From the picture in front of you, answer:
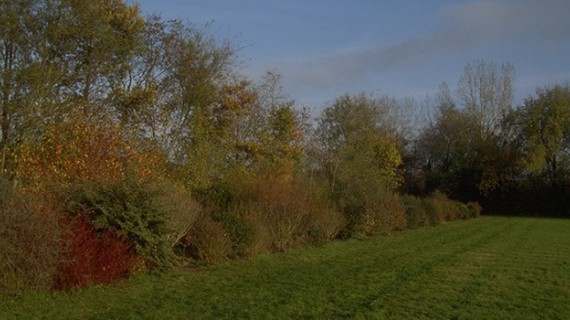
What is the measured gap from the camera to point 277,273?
40.9 feet

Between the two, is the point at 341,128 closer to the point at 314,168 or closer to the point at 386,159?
the point at 386,159

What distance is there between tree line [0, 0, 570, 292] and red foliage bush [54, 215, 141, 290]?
3 centimetres

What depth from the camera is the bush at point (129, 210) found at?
1081 centimetres

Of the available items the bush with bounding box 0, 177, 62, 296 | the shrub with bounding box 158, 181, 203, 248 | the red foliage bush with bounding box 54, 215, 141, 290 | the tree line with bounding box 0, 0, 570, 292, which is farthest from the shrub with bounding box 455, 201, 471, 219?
the bush with bounding box 0, 177, 62, 296

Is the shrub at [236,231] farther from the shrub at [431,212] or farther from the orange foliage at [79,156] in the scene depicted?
the shrub at [431,212]

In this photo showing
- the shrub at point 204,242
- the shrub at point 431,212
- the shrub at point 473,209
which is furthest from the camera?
the shrub at point 473,209

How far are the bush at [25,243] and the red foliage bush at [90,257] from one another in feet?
1.03

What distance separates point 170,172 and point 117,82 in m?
4.23

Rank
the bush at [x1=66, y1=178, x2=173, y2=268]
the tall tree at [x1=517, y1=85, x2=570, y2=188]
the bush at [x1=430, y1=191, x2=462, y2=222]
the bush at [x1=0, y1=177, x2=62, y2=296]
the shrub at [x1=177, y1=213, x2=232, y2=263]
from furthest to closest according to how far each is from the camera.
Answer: the tall tree at [x1=517, y1=85, x2=570, y2=188] → the bush at [x1=430, y1=191, x2=462, y2=222] → the shrub at [x1=177, y1=213, x2=232, y2=263] → the bush at [x1=66, y1=178, x2=173, y2=268] → the bush at [x1=0, y1=177, x2=62, y2=296]

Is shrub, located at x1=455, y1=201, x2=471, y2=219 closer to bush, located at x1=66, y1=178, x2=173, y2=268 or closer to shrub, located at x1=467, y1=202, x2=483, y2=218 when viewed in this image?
shrub, located at x1=467, y1=202, x2=483, y2=218

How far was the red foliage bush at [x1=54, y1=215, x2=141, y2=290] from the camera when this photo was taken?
9.62 m

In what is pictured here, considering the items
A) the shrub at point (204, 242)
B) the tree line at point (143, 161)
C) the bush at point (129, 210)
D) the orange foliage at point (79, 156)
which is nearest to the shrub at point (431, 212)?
the tree line at point (143, 161)

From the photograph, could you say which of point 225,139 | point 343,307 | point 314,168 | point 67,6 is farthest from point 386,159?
point 343,307

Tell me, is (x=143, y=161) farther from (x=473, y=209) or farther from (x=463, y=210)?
(x=473, y=209)
